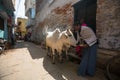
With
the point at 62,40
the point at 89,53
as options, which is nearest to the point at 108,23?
A: the point at 89,53

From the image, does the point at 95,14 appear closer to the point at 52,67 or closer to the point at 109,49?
the point at 109,49

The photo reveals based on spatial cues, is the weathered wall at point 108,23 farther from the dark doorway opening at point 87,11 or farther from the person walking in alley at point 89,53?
the person walking in alley at point 89,53

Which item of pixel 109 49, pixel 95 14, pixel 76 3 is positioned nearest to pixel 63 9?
pixel 76 3

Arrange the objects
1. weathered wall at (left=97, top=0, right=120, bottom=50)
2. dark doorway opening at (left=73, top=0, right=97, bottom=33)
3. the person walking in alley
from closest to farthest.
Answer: the person walking in alley, weathered wall at (left=97, top=0, right=120, bottom=50), dark doorway opening at (left=73, top=0, right=97, bottom=33)

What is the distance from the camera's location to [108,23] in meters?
5.32

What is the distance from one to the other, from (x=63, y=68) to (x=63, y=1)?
218 inches

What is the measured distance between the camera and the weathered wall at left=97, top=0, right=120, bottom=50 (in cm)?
491

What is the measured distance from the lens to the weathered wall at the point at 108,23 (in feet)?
16.1

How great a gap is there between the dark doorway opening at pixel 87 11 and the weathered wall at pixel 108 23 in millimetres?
552

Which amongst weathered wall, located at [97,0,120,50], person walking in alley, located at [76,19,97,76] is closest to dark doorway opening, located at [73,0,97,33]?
weathered wall, located at [97,0,120,50]

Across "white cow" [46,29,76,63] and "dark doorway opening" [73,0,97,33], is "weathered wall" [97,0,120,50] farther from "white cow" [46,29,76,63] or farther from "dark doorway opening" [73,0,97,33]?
"white cow" [46,29,76,63]

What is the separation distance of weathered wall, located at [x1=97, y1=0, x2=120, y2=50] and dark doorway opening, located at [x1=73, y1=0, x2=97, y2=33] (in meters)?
0.55

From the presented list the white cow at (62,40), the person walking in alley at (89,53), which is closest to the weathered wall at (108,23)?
the person walking in alley at (89,53)

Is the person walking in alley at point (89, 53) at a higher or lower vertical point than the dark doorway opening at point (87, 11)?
lower
